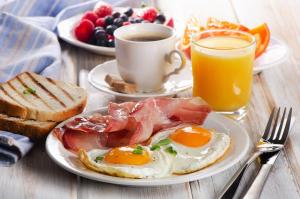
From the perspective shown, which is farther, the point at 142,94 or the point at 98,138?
the point at 142,94

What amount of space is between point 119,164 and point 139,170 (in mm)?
59

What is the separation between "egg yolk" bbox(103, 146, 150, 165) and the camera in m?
1.71

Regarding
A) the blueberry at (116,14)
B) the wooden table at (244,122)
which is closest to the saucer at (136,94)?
the wooden table at (244,122)

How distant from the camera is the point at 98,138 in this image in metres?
1.90

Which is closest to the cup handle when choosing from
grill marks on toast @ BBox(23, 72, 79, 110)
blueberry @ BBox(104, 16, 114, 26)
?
grill marks on toast @ BBox(23, 72, 79, 110)

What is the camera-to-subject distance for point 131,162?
67.4 inches

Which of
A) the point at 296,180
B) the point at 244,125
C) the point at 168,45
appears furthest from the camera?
the point at 168,45

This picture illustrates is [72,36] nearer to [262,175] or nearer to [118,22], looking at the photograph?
[118,22]

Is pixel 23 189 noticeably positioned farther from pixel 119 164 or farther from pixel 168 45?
pixel 168 45

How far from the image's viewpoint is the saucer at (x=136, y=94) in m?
2.30

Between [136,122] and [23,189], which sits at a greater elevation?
[136,122]

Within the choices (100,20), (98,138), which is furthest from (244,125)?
(100,20)

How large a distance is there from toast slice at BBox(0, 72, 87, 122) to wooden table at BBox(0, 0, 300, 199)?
0.31 feet

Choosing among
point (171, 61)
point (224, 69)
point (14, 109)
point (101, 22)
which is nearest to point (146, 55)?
point (171, 61)
